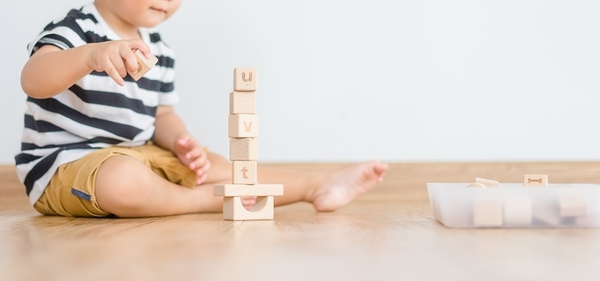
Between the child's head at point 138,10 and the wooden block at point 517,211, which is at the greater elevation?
the child's head at point 138,10

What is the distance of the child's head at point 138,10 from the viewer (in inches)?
48.4

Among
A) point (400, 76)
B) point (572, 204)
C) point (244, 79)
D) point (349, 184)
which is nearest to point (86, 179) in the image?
point (244, 79)

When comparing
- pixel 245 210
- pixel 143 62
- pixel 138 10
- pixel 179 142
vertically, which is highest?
pixel 138 10

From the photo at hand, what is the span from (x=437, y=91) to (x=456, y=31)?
153mm

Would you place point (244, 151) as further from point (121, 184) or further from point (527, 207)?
point (527, 207)

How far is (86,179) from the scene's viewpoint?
109 cm

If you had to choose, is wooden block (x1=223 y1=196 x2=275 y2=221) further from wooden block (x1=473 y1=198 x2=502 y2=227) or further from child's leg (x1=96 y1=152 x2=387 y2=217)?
wooden block (x1=473 y1=198 x2=502 y2=227)

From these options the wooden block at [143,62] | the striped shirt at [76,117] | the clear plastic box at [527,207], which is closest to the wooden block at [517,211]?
the clear plastic box at [527,207]

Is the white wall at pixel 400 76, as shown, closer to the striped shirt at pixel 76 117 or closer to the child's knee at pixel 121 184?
the striped shirt at pixel 76 117

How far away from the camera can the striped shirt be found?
3.86 ft

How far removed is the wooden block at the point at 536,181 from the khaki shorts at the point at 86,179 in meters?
0.58

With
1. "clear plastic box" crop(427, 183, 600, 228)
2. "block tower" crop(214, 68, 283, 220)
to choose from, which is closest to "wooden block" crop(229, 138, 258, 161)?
"block tower" crop(214, 68, 283, 220)

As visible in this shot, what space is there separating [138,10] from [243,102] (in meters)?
0.32


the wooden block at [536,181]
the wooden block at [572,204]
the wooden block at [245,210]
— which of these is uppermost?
the wooden block at [536,181]
